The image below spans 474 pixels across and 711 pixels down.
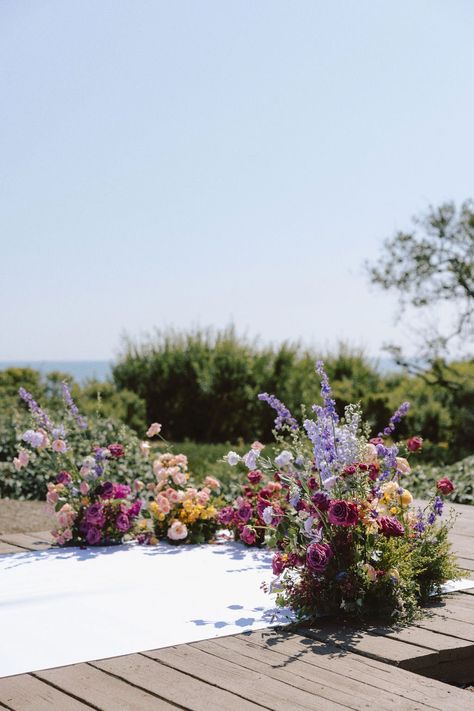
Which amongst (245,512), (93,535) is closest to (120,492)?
(93,535)

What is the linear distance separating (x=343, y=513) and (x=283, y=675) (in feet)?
2.44

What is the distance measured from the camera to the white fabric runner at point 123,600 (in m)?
3.30

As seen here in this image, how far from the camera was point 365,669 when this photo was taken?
2.95 metres

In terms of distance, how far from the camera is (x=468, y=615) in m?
3.61

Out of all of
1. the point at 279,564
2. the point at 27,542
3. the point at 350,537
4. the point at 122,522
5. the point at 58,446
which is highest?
the point at 58,446

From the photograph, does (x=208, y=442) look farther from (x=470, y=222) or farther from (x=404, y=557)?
(x=404, y=557)

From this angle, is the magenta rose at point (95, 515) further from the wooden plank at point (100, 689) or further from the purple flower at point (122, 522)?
the wooden plank at point (100, 689)

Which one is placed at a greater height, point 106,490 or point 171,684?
point 106,490

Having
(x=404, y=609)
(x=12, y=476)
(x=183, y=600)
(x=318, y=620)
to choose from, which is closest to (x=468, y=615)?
(x=404, y=609)

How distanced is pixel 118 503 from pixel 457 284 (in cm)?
890

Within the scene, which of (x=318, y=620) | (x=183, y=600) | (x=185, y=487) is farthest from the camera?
(x=185, y=487)

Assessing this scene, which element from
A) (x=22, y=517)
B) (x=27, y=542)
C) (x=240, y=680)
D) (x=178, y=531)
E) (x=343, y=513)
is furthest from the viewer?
(x=22, y=517)

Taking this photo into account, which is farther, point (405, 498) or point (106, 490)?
point (106, 490)

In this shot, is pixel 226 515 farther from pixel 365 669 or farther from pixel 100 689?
pixel 100 689
